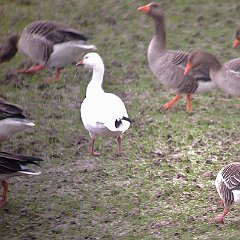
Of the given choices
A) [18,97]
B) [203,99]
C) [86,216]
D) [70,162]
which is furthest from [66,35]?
[86,216]

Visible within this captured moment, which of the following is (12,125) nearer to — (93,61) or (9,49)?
(93,61)

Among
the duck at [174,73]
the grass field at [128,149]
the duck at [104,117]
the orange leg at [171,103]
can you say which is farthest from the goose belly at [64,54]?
the duck at [104,117]

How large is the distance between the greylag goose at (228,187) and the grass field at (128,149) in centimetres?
17

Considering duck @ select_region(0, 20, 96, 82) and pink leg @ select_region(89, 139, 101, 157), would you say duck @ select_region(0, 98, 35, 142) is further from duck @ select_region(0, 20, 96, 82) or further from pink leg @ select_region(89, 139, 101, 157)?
duck @ select_region(0, 20, 96, 82)

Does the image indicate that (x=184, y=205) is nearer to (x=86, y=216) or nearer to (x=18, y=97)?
(x=86, y=216)

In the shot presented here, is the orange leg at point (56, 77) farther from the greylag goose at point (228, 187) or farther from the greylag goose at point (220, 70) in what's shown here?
the greylag goose at point (228, 187)

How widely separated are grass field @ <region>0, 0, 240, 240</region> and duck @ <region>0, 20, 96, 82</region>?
0.62 feet

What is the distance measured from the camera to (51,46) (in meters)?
11.1

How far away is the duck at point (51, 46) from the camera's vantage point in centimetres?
1094

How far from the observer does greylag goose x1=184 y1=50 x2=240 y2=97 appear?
9500 millimetres

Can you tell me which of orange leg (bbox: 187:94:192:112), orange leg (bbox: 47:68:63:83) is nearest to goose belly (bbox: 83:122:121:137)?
orange leg (bbox: 187:94:192:112)

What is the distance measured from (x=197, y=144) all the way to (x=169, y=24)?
4.70m

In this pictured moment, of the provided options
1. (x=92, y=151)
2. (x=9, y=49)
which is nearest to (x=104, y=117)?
(x=92, y=151)

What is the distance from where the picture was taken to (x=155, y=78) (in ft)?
35.8
